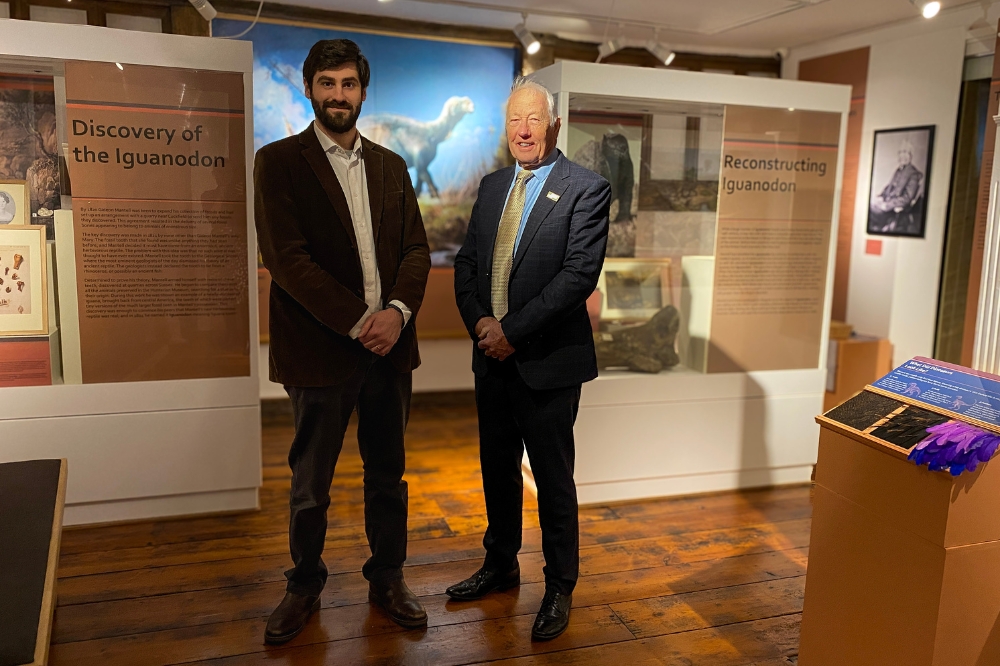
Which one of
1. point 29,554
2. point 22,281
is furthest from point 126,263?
point 29,554

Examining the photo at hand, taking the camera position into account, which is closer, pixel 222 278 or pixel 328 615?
pixel 328 615

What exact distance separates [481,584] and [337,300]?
1.26m

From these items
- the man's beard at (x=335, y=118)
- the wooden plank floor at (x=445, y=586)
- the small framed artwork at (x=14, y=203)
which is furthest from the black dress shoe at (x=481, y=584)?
the small framed artwork at (x=14, y=203)

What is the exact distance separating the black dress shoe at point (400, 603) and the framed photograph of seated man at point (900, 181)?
3.89 meters

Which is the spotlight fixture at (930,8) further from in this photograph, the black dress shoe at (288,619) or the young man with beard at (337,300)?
the black dress shoe at (288,619)

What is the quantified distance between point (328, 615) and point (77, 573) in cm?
107

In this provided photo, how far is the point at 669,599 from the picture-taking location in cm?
306

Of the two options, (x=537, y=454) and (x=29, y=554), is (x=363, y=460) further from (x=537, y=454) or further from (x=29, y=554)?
(x=29, y=554)

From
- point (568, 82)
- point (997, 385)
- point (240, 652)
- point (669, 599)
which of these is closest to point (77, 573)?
point (240, 652)

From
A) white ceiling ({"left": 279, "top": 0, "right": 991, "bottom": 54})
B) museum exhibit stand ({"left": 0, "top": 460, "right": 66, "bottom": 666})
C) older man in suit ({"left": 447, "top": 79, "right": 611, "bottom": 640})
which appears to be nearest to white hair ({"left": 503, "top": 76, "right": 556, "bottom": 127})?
older man in suit ({"left": 447, "top": 79, "right": 611, "bottom": 640})

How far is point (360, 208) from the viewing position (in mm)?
2566

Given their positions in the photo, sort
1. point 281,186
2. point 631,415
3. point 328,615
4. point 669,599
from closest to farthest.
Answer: point 281,186, point 328,615, point 669,599, point 631,415

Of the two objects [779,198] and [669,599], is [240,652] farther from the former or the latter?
[779,198]

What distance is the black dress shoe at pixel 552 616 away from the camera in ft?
8.91
